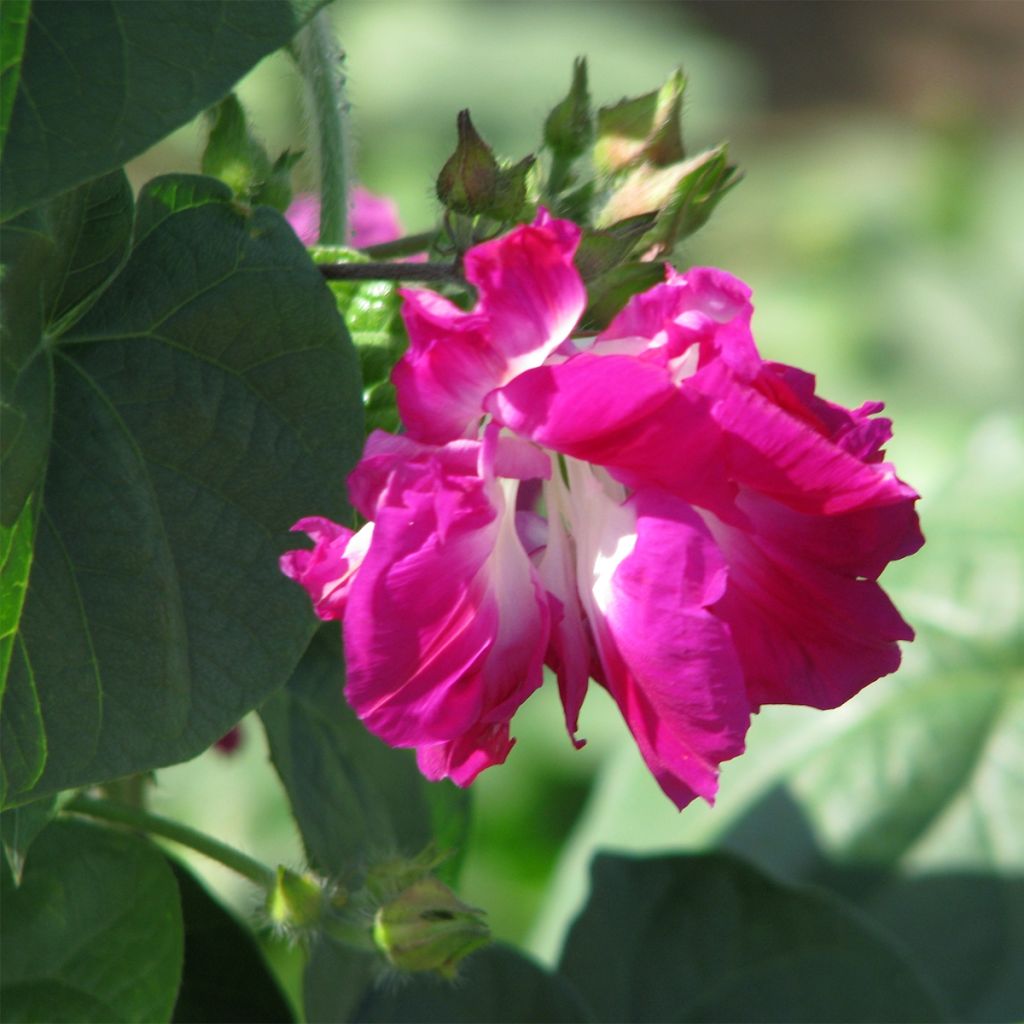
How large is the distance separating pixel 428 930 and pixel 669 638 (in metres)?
0.24

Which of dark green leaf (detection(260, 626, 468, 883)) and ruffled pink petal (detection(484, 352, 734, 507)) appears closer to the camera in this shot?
ruffled pink petal (detection(484, 352, 734, 507))

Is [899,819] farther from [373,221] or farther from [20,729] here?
[20,729]

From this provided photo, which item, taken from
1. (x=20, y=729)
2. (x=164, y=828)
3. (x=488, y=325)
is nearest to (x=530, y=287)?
(x=488, y=325)

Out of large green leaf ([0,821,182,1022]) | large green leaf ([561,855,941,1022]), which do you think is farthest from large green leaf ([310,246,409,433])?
large green leaf ([561,855,941,1022])

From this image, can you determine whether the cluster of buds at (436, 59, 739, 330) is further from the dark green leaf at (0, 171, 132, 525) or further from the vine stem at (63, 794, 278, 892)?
the vine stem at (63, 794, 278, 892)

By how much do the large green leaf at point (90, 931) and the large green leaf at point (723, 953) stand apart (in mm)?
359

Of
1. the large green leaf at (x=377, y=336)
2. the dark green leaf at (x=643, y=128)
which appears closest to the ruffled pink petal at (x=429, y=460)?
the large green leaf at (x=377, y=336)

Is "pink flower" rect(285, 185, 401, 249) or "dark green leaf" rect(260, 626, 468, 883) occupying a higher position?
"pink flower" rect(285, 185, 401, 249)

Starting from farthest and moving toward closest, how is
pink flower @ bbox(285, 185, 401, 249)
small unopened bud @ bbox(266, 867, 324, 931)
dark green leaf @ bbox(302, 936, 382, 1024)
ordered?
pink flower @ bbox(285, 185, 401, 249), dark green leaf @ bbox(302, 936, 382, 1024), small unopened bud @ bbox(266, 867, 324, 931)

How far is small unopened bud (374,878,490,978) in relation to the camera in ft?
2.38

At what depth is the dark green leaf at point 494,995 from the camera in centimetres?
92

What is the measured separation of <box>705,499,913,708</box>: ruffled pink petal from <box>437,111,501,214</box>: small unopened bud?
0.16 m

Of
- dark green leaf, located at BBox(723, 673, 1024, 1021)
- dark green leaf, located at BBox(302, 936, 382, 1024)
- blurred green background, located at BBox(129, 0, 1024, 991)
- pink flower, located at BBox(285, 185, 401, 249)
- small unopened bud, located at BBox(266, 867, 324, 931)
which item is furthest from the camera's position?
blurred green background, located at BBox(129, 0, 1024, 991)

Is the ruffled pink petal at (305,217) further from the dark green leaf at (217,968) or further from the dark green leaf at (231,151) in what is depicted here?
the dark green leaf at (217,968)
